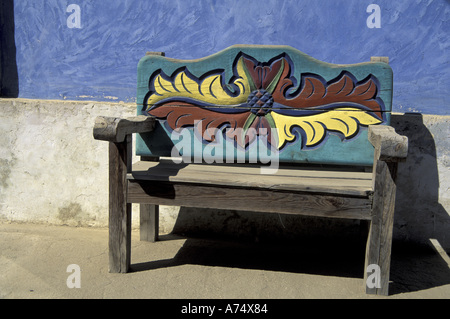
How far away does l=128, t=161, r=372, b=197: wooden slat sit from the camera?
222 cm

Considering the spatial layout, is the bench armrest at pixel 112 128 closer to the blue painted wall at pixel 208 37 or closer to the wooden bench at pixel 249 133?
the wooden bench at pixel 249 133

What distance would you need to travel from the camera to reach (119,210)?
2.39 m

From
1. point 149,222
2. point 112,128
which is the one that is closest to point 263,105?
point 112,128

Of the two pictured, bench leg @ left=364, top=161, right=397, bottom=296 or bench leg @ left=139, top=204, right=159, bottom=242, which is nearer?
bench leg @ left=364, top=161, right=397, bottom=296

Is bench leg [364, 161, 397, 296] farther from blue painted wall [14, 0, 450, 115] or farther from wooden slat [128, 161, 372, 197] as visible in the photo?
blue painted wall [14, 0, 450, 115]

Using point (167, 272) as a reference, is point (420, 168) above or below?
above

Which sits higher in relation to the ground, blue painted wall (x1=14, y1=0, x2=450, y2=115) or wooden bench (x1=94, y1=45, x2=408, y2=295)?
blue painted wall (x1=14, y1=0, x2=450, y2=115)

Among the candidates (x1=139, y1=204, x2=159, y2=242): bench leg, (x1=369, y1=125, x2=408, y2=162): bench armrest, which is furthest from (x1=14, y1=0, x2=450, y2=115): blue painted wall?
(x1=369, y1=125, x2=408, y2=162): bench armrest

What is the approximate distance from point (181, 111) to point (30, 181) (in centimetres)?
136

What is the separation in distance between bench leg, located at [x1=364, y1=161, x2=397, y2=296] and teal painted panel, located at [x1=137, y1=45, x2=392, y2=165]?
0.45 meters

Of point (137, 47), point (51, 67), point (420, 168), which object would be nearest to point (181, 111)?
point (137, 47)

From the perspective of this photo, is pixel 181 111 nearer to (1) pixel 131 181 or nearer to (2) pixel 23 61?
(1) pixel 131 181

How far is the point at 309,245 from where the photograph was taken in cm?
307

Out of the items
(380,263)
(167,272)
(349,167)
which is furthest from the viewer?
(349,167)
